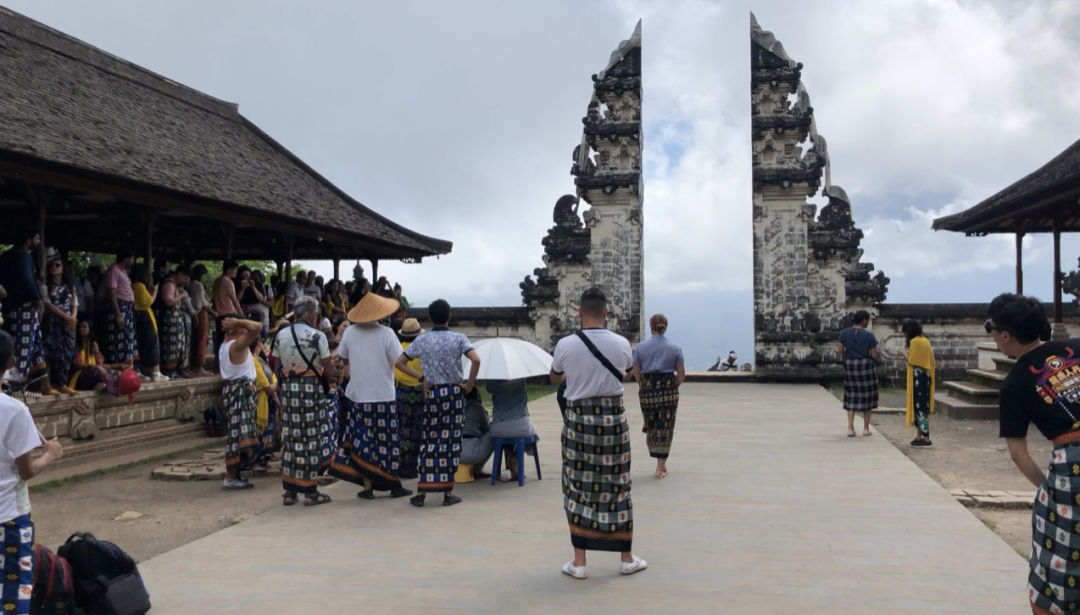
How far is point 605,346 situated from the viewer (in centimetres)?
539

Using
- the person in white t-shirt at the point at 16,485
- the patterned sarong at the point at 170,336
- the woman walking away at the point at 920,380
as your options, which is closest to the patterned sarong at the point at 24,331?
the patterned sarong at the point at 170,336

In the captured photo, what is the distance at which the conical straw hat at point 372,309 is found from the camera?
7.26m

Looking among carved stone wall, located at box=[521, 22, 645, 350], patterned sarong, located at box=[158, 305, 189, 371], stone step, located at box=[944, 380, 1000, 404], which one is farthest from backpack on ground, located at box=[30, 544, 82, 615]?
carved stone wall, located at box=[521, 22, 645, 350]

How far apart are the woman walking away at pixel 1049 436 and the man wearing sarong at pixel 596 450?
7.32 feet

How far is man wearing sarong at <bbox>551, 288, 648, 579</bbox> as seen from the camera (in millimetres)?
5164

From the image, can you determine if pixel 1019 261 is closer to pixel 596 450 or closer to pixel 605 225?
pixel 605 225

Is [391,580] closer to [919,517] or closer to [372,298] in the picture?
[372,298]

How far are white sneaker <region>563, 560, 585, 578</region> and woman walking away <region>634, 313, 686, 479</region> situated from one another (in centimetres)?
337

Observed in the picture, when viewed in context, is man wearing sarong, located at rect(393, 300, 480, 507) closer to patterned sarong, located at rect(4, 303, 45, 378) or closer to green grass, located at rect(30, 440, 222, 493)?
green grass, located at rect(30, 440, 222, 493)

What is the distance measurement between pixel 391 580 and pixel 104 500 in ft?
13.4

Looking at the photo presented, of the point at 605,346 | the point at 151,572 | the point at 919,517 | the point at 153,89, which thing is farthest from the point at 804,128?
the point at 151,572

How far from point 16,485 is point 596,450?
9.81ft

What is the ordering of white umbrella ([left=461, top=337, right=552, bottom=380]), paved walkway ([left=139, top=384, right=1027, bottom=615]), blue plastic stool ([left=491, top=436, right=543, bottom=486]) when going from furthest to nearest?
blue plastic stool ([left=491, top=436, right=543, bottom=486])
white umbrella ([left=461, top=337, right=552, bottom=380])
paved walkway ([left=139, top=384, right=1027, bottom=615])

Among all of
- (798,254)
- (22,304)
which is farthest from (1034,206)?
(22,304)
